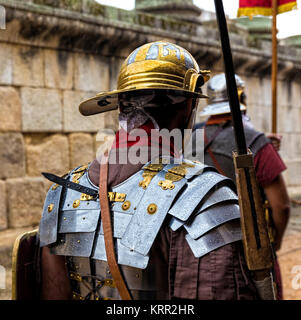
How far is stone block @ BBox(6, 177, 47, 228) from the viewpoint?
4.76 metres

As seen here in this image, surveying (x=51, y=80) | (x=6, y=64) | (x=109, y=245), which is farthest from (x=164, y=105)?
(x=51, y=80)

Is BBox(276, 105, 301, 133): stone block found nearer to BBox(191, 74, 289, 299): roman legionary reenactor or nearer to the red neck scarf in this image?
BBox(191, 74, 289, 299): roman legionary reenactor

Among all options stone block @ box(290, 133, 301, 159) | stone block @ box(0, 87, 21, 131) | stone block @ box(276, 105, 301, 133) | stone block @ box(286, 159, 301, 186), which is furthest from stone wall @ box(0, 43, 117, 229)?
stone block @ box(290, 133, 301, 159)

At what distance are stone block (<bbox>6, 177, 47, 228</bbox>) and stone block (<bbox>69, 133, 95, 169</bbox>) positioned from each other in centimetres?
55

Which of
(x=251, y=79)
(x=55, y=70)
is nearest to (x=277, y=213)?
(x=55, y=70)

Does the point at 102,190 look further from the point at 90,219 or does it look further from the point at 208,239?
the point at 208,239

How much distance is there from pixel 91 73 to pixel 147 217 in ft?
14.1

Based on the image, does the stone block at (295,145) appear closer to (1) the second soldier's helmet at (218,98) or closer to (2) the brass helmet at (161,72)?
(1) the second soldier's helmet at (218,98)

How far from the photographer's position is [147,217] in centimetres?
146

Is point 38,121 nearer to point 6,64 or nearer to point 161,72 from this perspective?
point 6,64

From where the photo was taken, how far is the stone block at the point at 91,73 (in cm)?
541

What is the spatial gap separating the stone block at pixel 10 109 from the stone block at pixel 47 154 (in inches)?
9.0
